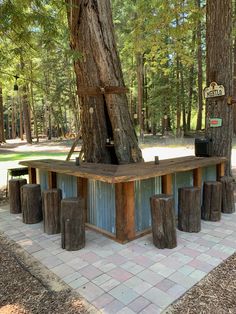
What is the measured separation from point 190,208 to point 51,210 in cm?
164

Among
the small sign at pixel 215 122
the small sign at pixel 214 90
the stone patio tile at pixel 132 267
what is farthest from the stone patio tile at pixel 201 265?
the small sign at pixel 214 90

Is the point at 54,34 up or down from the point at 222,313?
up

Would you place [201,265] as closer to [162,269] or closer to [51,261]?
[162,269]

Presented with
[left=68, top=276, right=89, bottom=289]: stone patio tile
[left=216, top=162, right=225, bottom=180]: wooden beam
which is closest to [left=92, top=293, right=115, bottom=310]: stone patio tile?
[left=68, top=276, right=89, bottom=289]: stone patio tile

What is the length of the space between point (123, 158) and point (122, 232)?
1515mm

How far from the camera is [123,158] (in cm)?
429

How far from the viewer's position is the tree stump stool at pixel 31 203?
368 cm

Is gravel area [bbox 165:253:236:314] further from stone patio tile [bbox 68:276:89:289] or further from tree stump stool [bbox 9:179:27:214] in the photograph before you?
tree stump stool [bbox 9:179:27:214]

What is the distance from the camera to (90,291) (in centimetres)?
213

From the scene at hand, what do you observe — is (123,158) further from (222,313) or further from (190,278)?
(222,313)

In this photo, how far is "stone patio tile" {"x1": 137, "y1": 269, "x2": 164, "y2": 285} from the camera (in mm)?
2244

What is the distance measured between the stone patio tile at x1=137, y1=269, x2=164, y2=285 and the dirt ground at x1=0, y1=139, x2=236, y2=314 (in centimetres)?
27

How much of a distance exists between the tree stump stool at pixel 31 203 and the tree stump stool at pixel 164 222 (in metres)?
A: 1.70

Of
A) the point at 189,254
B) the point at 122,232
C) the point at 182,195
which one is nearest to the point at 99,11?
the point at 182,195
